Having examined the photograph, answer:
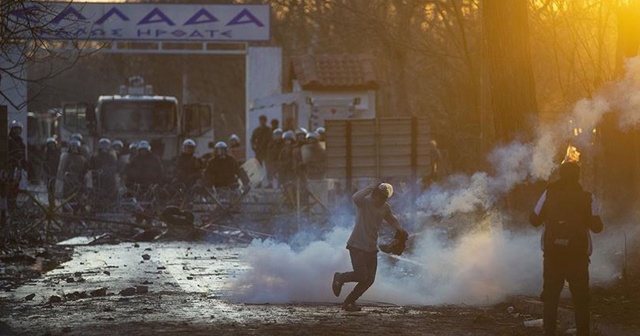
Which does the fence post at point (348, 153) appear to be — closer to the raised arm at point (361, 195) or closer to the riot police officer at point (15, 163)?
the riot police officer at point (15, 163)

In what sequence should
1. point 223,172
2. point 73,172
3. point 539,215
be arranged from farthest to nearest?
point 73,172
point 223,172
point 539,215

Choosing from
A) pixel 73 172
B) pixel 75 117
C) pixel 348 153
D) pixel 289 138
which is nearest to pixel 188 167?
pixel 289 138

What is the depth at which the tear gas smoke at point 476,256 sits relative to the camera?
17406 millimetres

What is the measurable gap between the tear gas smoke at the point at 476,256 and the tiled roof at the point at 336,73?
27.2m

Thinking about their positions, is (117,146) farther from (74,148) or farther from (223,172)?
(223,172)

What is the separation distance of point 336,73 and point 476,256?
31.7 metres

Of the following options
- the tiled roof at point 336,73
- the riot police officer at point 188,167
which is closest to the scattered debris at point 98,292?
the riot police officer at point 188,167

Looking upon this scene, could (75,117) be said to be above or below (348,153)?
above

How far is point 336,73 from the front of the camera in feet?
166

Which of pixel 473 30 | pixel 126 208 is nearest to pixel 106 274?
pixel 126 208

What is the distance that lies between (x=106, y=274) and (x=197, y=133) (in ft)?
64.3

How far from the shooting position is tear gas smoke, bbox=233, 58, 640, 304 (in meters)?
17.4

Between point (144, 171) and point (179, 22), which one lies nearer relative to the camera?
point (144, 171)

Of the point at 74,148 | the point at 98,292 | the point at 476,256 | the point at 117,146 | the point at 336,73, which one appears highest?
the point at 336,73
